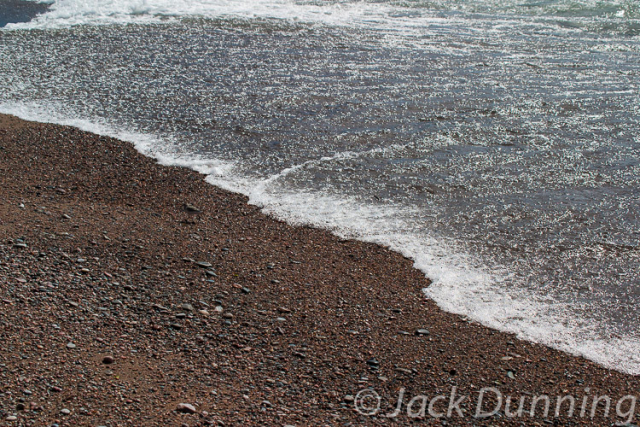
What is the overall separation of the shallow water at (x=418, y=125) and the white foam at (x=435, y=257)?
0.03 metres

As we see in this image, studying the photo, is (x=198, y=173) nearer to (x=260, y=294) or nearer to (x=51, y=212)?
(x=51, y=212)

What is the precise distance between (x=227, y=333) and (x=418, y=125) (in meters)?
7.68

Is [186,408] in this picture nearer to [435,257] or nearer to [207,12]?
[435,257]

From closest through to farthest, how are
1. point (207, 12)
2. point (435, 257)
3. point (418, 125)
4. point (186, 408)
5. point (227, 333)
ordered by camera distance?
point (186, 408) → point (227, 333) → point (435, 257) → point (418, 125) → point (207, 12)

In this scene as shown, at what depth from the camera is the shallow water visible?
7.59 meters

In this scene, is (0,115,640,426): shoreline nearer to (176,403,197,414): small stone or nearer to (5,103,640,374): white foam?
(176,403,197,414): small stone

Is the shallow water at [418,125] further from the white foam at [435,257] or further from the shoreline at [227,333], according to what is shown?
the shoreline at [227,333]

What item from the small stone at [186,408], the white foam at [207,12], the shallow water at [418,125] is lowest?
the small stone at [186,408]

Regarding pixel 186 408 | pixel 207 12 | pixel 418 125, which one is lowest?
pixel 186 408

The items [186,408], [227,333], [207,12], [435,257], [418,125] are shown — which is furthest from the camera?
[207,12]

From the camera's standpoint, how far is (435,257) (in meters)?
7.79

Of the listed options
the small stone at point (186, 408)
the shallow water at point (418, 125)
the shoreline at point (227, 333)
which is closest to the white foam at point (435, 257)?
the shallow water at point (418, 125)

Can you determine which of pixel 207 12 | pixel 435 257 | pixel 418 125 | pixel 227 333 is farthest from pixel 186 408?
pixel 207 12

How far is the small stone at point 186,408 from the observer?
4.73 meters
